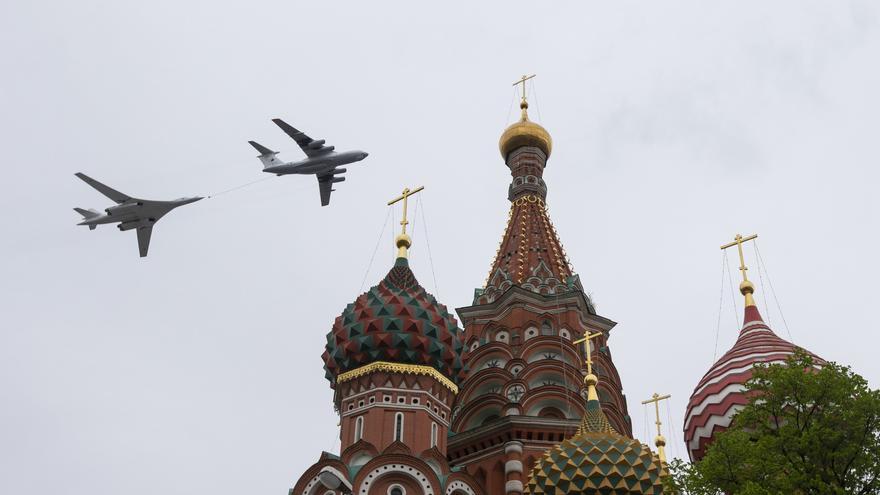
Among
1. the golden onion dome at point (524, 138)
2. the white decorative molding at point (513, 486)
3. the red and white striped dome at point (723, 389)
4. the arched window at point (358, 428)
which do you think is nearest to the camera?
the arched window at point (358, 428)

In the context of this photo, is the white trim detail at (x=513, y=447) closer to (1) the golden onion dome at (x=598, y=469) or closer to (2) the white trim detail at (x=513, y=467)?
(2) the white trim detail at (x=513, y=467)

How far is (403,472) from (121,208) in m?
7.22

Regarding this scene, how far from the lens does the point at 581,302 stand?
1144 inches

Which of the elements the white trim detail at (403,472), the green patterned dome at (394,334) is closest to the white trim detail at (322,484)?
the white trim detail at (403,472)

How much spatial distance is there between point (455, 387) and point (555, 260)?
21.6ft

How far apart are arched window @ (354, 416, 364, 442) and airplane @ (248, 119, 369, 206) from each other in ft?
15.0

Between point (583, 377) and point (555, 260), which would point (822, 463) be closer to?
point (583, 377)

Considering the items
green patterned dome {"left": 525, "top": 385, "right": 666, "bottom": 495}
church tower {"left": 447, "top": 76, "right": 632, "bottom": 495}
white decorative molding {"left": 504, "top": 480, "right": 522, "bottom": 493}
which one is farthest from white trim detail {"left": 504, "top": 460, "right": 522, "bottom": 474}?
green patterned dome {"left": 525, "top": 385, "right": 666, "bottom": 495}

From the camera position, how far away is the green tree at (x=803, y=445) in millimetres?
14812

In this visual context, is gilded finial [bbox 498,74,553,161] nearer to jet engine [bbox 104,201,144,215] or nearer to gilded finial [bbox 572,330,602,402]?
gilded finial [bbox 572,330,602,402]

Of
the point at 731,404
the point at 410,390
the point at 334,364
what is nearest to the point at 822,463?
the point at 731,404

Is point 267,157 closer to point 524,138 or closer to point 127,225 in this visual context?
point 127,225

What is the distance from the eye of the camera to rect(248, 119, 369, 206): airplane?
2211cm

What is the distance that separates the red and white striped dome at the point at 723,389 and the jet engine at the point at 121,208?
1215cm
